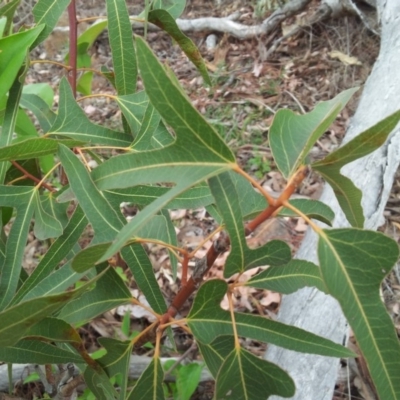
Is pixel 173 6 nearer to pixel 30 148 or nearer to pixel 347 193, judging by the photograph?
pixel 30 148

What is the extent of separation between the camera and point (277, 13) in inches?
132

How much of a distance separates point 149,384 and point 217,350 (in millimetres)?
117

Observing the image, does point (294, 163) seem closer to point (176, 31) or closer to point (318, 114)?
point (318, 114)

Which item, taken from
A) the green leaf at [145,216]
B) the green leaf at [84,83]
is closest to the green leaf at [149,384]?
the green leaf at [145,216]

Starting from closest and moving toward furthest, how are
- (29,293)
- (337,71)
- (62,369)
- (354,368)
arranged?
(29,293) < (62,369) < (354,368) < (337,71)

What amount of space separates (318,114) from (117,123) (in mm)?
2499

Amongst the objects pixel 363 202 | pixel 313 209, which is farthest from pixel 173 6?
pixel 363 202

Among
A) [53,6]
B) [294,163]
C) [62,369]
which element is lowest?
[62,369]

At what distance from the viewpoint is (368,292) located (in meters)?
0.56

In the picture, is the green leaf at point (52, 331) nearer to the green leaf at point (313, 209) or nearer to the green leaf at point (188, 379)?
the green leaf at point (313, 209)

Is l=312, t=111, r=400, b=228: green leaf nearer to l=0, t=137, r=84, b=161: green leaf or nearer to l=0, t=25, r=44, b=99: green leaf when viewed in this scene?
l=0, t=137, r=84, b=161: green leaf

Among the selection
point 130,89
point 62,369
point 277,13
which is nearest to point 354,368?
point 62,369

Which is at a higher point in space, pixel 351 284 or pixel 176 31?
pixel 176 31

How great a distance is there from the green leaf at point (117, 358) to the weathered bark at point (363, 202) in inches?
20.8
